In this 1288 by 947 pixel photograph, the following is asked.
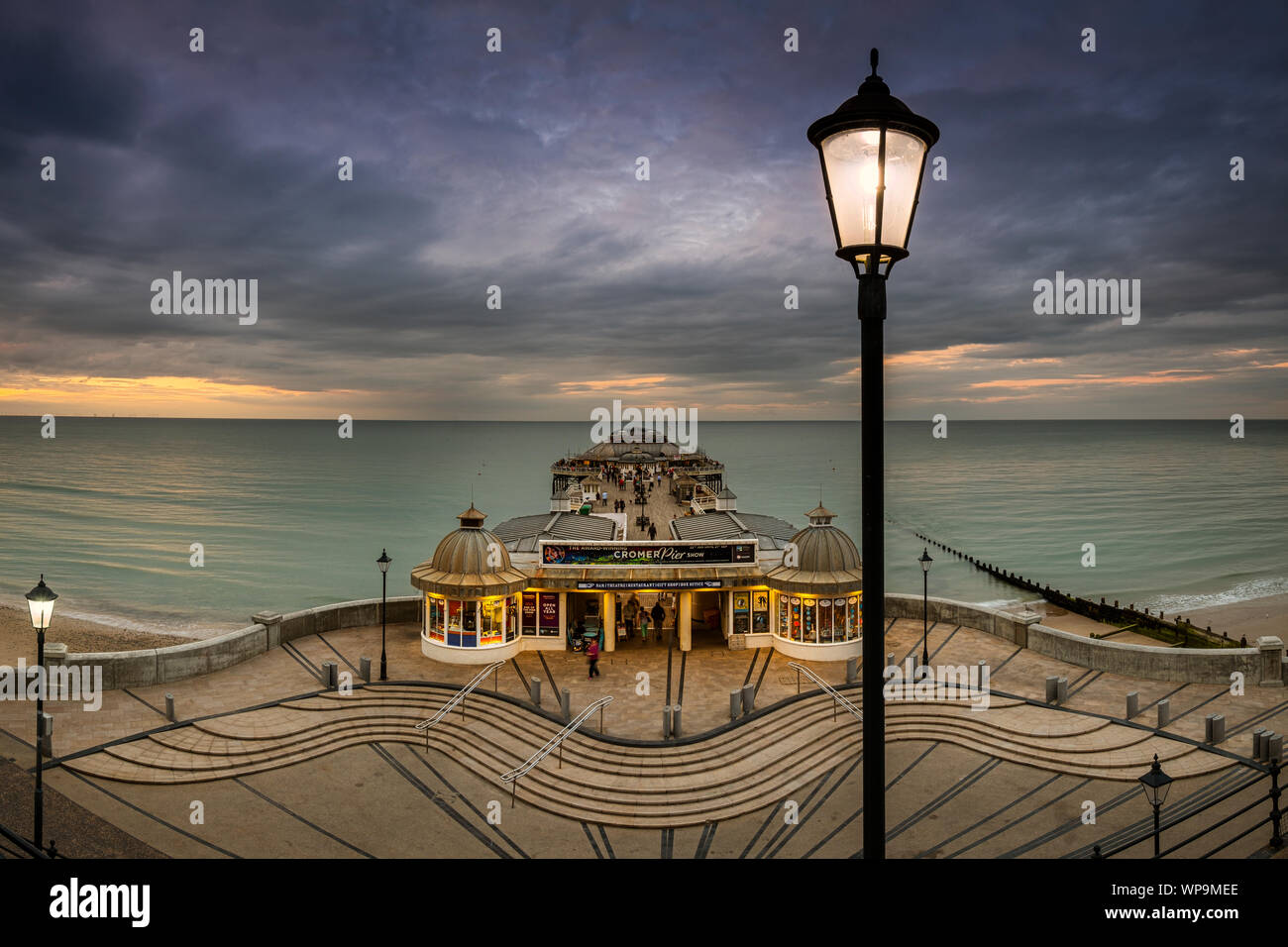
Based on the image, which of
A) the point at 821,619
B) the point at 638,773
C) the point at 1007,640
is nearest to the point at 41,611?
the point at 638,773

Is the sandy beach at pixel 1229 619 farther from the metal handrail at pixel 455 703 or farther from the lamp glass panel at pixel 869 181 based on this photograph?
the lamp glass panel at pixel 869 181

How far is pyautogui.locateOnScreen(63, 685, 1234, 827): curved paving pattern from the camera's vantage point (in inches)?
657

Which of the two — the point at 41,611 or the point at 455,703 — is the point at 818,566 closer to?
the point at 455,703

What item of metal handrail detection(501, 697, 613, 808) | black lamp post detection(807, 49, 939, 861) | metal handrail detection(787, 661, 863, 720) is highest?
black lamp post detection(807, 49, 939, 861)

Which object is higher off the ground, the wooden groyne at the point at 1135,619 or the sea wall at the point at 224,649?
the sea wall at the point at 224,649

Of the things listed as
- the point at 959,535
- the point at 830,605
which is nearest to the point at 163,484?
the point at 959,535

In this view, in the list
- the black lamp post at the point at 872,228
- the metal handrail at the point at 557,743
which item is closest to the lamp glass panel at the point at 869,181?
the black lamp post at the point at 872,228

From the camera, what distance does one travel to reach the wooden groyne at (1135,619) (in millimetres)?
32656

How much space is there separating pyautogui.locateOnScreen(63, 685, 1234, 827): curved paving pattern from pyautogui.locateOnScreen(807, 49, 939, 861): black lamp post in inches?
525

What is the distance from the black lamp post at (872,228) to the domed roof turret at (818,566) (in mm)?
20466

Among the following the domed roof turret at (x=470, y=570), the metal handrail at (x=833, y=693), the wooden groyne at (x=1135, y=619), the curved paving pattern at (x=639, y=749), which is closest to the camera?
the curved paving pattern at (x=639, y=749)

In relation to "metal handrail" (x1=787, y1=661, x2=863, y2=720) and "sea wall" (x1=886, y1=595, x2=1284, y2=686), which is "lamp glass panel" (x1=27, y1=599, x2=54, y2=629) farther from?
"sea wall" (x1=886, y1=595, x2=1284, y2=686)

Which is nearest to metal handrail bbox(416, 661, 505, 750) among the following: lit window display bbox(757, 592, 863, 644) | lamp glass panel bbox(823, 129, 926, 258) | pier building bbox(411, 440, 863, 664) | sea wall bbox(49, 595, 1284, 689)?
pier building bbox(411, 440, 863, 664)

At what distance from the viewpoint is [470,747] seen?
19.0 meters
